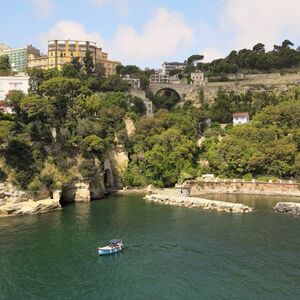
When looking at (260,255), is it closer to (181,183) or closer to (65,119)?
(181,183)

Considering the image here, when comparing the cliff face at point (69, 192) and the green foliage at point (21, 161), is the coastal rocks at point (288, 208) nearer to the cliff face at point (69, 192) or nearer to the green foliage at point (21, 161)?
the cliff face at point (69, 192)

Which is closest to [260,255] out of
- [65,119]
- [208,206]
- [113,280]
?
[113,280]

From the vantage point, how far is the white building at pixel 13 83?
75562 mm

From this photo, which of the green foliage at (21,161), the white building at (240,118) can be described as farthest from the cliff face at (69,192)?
the white building at (240,118)

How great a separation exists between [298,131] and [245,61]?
54.1 m

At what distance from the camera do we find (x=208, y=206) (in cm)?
5362

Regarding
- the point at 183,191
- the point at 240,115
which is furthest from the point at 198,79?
the point at 183,191

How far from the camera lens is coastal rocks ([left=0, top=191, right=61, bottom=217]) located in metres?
50.0

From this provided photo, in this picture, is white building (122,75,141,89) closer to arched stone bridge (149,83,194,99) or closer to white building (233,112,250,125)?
arched stone bridge (149,83,194,99)

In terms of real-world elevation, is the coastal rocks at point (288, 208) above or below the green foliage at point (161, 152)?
below

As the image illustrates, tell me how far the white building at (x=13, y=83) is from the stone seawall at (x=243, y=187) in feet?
110

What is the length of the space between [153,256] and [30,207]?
21.2 meters

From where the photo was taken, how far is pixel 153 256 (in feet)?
117

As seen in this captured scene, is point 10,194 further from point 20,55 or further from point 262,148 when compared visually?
point 20,55
